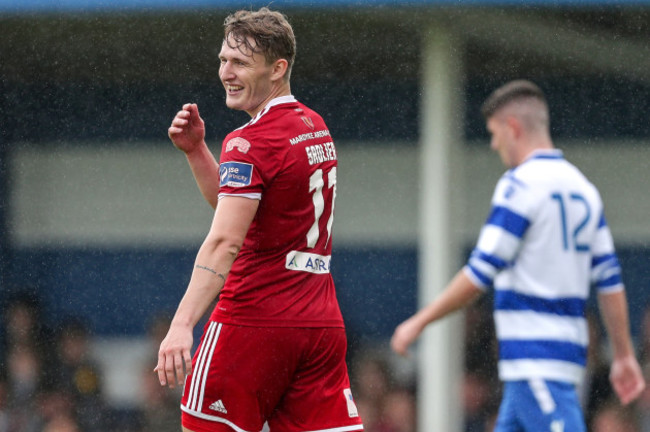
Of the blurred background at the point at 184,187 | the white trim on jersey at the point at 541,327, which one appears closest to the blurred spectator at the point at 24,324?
the blurred background at the point at 184,187

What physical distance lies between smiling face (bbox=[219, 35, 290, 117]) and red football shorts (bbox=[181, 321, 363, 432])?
0.87 metres

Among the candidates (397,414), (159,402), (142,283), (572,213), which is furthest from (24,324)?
(572,213)

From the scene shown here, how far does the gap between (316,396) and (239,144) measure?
979 millimetres

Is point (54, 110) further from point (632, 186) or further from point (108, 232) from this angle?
point (632, 186)

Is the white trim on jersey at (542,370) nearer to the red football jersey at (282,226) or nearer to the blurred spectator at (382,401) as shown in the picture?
the red football jersey at (282,226)

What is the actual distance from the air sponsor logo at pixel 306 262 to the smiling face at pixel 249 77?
0.59m

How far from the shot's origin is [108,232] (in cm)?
1191

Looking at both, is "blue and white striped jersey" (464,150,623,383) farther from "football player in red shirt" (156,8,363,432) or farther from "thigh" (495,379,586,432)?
"football player in red shirt" (156,8,363,432)

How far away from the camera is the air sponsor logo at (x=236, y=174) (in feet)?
13.4

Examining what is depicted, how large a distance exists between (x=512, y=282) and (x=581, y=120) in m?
7.55

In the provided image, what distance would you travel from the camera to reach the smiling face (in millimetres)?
4383

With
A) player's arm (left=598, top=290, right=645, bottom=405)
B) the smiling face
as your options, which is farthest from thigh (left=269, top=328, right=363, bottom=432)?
player's arm (left=598, top=290, right=645, bottom=405)

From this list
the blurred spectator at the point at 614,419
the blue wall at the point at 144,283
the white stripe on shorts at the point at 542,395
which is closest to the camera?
the white stripe on shorts at the point at 542,395

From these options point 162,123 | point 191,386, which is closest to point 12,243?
point 162,123
